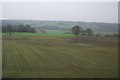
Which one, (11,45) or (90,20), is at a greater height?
(90,20)

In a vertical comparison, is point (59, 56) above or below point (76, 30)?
below

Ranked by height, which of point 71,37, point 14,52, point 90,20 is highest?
point 90,20

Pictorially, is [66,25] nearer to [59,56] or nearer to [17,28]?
[59,56]

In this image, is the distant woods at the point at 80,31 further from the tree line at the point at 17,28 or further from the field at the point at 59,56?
the tree line at the point at 17,28

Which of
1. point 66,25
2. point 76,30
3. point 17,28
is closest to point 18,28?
point 17,28

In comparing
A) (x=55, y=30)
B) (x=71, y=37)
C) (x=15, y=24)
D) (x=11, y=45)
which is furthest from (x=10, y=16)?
(x=71, y=37)

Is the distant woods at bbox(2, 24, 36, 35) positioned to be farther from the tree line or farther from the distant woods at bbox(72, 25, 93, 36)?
the distant woods at bbox(72, 25, 93, 36)

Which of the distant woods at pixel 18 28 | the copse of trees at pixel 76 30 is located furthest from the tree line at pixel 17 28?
the copse of trees at pixel 76 30

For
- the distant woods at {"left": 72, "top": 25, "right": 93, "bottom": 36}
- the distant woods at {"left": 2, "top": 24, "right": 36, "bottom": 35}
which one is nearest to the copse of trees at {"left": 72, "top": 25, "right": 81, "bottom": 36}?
the distant woods at {"left": 72, "top": 25, "right": 93, "bottom": 36}

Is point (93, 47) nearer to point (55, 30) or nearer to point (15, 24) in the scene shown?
point (55, 30)
